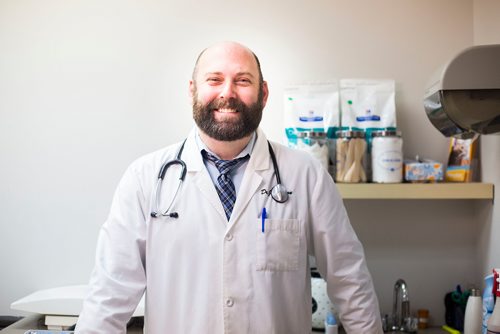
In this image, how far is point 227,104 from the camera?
146 centimetres

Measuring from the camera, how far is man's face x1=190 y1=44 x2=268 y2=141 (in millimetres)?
1466

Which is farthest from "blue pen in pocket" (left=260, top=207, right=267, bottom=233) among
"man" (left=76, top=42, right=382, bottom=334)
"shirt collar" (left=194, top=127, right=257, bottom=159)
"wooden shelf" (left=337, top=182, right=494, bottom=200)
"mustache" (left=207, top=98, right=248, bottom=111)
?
"wooden shelf" (left=337, top=182, right=494, bottom=200)

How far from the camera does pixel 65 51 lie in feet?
7.10

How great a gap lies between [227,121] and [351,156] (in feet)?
2.23

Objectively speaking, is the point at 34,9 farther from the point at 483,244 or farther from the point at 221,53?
the point at 483,244

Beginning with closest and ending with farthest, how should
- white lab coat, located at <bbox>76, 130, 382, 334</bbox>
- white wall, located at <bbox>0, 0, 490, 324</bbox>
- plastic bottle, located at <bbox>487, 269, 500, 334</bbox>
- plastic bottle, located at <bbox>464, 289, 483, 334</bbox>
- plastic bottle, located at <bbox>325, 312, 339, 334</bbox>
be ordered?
1. white lab coat, located at <bbox>76, 130, 382, 334</bbox>
2. plastic bottle, located at <bbox>487, 269, 500, 334</bbox>
3. plastic bottle, located at <bbox>464, 289, 483, 334</bbox>
4. plastic bottle, located at <bbox>325, 312, 339, 334</bbox>
5. white wall, located at <bbox>0, 0, 490, 324</bbox>

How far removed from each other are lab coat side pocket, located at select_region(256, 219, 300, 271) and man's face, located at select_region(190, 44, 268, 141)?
0.99 ft

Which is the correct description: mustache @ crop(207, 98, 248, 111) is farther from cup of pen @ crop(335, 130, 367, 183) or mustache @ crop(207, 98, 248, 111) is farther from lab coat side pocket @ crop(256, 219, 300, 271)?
cup of pen @ crop(335, 130, 367, 183)

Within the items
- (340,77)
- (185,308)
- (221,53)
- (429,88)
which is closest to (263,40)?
(340,77)

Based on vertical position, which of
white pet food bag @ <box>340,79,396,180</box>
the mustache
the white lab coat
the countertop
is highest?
white pet food bag @ <box>340,79,396,180</box>

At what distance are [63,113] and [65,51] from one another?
0.92 ft

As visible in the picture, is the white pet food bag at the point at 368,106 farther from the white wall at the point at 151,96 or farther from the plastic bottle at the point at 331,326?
the plastic bottle at the point at 331,326

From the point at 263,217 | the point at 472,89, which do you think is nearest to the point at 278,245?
the point at 263,217

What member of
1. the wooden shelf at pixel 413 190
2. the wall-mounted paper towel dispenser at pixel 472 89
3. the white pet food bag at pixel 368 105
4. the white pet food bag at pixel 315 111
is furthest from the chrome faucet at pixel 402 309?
the wall-mounted paper towel dispenser at pixel 472 89
